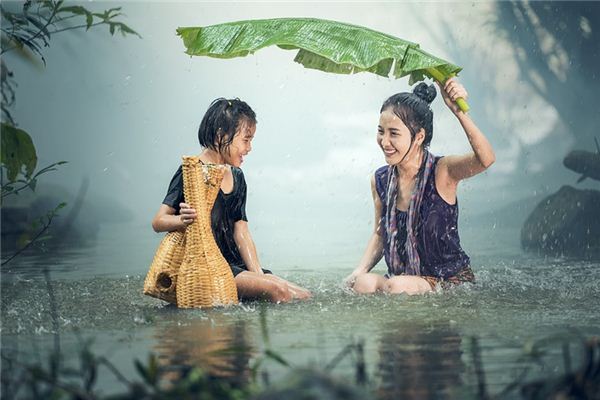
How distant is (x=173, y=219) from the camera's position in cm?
686

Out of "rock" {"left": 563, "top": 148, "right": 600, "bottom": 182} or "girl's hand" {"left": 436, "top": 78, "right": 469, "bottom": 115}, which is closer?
"girl's hand" {"left": 436, "top": 78, "right": 469, "bottom": 115}

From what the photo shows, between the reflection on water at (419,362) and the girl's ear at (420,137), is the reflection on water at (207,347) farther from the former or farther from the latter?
the girl's ear at (420,137)

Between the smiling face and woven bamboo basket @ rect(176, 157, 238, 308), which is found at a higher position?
the smiling face

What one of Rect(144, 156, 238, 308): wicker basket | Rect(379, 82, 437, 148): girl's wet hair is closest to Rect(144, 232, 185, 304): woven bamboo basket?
Rect(144, 156, 238, 308): wicker basket

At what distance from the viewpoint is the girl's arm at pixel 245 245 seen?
7234mm

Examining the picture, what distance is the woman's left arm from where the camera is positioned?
7.03 meters

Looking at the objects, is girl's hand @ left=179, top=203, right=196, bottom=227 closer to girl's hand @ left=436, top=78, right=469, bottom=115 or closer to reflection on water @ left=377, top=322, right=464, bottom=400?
reflection on water @ left=377, top=322, right=464, bottom=400

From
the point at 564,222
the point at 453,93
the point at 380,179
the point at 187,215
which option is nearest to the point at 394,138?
the point at 380,179

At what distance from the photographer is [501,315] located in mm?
6281

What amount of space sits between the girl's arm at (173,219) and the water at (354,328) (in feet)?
1.61

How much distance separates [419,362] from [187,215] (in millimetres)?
2360

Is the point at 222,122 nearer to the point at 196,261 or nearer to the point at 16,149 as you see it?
the point at 196,261

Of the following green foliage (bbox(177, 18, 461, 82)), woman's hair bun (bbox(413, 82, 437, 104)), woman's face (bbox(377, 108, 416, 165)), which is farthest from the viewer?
woman's hair bun (bbox(413, 82, 437, 104))

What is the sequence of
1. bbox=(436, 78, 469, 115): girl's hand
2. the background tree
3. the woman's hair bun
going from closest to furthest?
1. bbox=(436, 78, 469, 115): girl's hand
2. the woman's hair bun
3. the background tree
